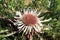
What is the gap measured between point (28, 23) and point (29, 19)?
0.18 ft

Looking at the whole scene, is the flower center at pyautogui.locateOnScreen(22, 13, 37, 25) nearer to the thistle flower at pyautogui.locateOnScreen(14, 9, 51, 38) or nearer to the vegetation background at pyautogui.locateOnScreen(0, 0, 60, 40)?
the thistle flower at pyautogui.locateOnScreen(14, 9, 51, 38)

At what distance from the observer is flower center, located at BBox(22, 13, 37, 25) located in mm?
2451

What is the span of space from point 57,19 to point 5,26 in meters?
0.65

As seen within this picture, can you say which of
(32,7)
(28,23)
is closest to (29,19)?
(28,23)

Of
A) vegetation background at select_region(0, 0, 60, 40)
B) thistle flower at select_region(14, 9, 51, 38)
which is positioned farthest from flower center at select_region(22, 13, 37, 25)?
vegetation background at select_region(0, 0, 60, 40)

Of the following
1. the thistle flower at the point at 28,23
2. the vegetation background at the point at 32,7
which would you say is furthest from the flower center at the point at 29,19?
the vegetation background at the point at 32,7

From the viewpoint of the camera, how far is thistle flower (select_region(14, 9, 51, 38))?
8.02 ft

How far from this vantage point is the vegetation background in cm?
245

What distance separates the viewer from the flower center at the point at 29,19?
245 cm

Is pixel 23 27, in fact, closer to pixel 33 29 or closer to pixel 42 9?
pixel 33 29

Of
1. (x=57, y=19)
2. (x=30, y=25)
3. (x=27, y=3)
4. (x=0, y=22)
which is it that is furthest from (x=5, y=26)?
(x=57, y=19)

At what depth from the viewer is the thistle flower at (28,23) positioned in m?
2.44

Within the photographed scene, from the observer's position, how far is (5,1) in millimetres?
2680

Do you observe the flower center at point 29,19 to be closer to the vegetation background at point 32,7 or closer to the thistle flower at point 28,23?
the thistle flower at point 28,23
